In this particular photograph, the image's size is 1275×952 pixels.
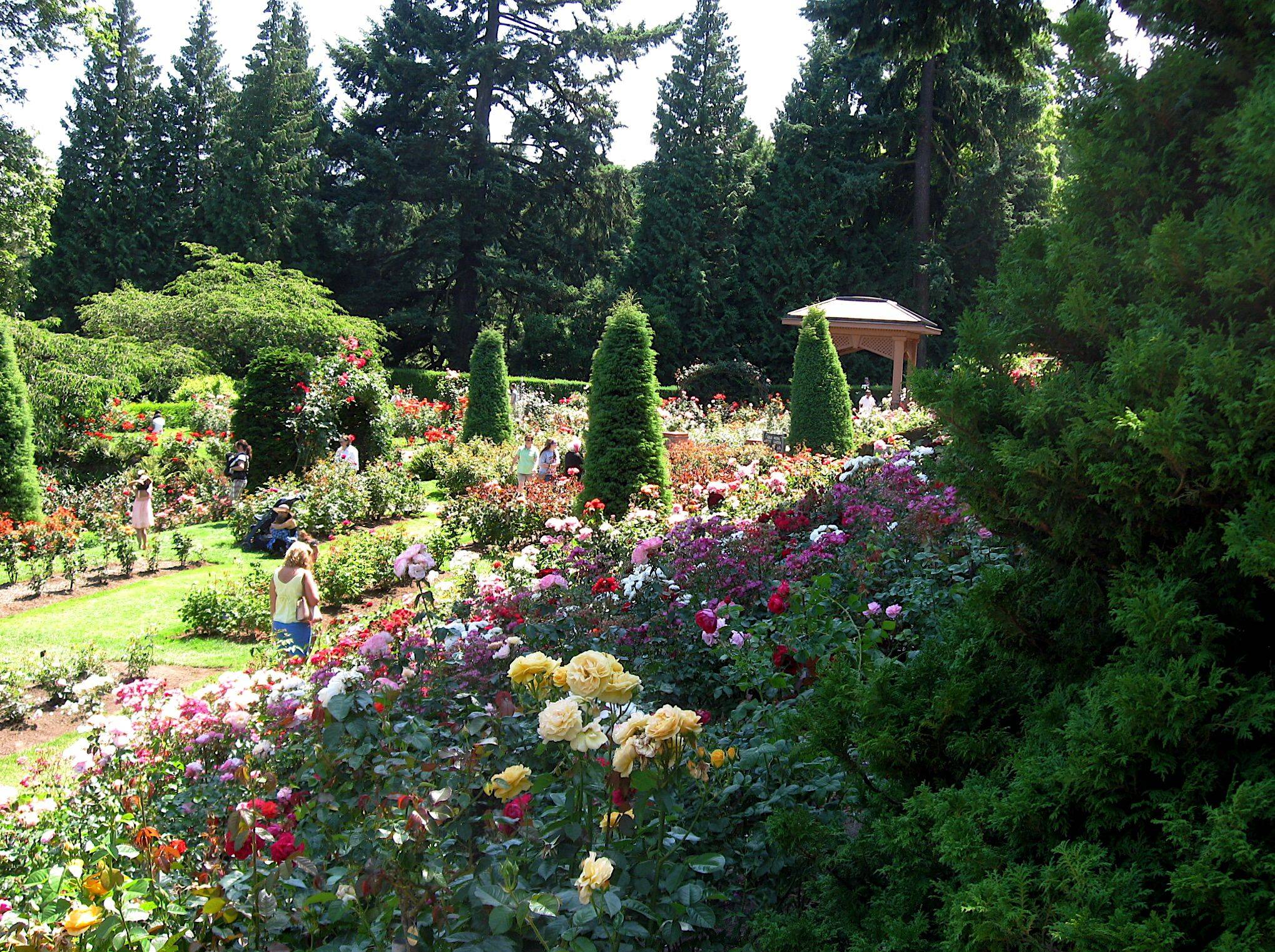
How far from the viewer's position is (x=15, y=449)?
1099 cm

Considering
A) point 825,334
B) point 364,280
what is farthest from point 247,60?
point 825,334

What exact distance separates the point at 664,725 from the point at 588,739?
0.18m

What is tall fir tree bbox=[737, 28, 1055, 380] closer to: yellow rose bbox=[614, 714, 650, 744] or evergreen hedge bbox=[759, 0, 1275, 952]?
evergreen hedge bbox=[759, 0, 1275, 952]

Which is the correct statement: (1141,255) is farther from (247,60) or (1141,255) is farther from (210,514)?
(247,60)

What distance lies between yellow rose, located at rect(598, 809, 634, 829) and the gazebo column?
14838mm

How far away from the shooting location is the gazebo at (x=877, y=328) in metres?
16.1

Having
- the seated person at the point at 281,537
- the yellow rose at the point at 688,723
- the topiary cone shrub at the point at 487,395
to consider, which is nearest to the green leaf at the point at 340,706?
the yellow rose at the point at 688,723

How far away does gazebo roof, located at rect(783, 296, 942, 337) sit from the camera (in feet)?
52.6

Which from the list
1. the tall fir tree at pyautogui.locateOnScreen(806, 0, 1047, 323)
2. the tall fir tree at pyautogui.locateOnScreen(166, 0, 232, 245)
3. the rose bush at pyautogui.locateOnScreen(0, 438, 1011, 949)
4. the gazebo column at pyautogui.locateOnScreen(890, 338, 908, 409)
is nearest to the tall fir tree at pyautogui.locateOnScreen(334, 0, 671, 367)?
the tall fir tree at pyautogui.locateOnScreen(166, 0, 232, 245)

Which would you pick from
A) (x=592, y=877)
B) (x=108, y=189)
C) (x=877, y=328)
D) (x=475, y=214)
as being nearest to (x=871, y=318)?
(x=877, y=328)

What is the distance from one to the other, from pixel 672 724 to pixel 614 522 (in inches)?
254

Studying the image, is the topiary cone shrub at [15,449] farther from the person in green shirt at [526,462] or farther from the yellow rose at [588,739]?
the yellow rose at [588,739]

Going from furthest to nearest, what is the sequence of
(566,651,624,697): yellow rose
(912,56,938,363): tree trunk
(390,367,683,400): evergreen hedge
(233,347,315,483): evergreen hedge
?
(912,56,938,363): tree trunk < (390,367,683,400): evergreen hedge < (233,347,315,483): evergreen hedge < (566,651,624,697): yellow rose

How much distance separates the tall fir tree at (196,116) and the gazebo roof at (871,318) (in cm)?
2155
